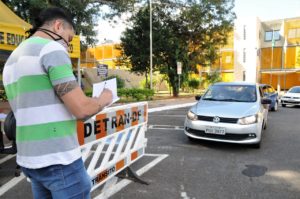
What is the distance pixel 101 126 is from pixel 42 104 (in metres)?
2.01

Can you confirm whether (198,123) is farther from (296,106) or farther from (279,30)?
(279,30)

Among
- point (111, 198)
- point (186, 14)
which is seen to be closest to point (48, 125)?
point (111, 198)

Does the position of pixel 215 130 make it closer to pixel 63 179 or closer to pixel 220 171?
pixel 220 171

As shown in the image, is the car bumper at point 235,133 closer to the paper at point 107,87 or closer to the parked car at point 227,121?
the parked car at point 227,121

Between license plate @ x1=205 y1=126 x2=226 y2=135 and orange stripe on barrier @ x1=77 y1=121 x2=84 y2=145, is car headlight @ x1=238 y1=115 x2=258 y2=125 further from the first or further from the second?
orange stripe on barrier @ x1=77 y1=121 x2=84 y2=145

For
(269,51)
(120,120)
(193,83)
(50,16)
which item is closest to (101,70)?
(120,120)

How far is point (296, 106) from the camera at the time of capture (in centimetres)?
1870

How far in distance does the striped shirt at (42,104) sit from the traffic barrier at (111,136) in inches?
61.2

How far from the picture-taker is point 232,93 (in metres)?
8.13

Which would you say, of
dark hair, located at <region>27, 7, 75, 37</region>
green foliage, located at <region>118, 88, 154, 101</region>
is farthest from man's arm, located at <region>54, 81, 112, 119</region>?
green foliage, located at <region>118, 88, 154, 101</region>

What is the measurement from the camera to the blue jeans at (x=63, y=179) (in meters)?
1.74

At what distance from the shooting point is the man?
1674mm

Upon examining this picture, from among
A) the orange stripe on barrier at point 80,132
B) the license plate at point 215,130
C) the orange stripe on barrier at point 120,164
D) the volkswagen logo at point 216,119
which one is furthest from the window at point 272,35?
the orange stripe on barrier at point 80,132

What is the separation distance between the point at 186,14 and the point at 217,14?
3.04 m
